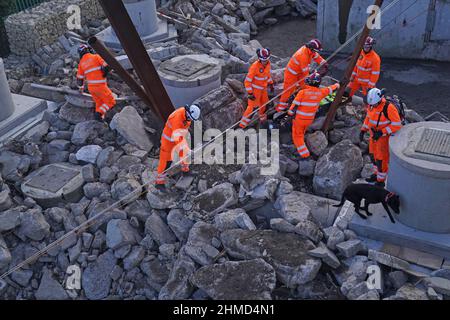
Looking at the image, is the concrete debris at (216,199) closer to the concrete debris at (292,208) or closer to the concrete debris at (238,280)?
the concrete debris at (292,208)

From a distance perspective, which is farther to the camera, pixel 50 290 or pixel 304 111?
pixel 304 111

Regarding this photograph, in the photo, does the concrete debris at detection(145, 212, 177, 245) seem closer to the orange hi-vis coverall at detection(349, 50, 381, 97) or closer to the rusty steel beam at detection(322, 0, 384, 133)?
the rusty steel beam at detection(322, 0, 384, 133)

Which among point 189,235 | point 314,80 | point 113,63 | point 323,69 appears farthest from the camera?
point 323,69

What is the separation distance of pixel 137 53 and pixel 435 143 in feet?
16.5

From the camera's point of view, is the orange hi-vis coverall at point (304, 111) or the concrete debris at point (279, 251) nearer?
the concrete debris at point (279, 251)

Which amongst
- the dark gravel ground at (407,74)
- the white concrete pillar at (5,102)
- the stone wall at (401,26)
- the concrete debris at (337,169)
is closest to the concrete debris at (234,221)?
the concrete debris at (337,169)

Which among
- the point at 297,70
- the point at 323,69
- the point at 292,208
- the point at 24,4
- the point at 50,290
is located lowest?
the point at 50,290

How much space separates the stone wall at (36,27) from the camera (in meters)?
12.8

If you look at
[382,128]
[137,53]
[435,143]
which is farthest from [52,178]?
[435,143]

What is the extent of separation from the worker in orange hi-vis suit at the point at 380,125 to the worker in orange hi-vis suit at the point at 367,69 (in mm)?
2387

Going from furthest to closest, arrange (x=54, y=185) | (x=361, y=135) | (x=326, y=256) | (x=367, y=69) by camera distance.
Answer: (x=367, y=69) → (x=361, y=135) → (x=54, y=185) → (x=326, y=256)

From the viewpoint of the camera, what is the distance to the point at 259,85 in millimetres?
10141

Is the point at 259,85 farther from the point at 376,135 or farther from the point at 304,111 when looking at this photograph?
the point at 376,135

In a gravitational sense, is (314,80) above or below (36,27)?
below
